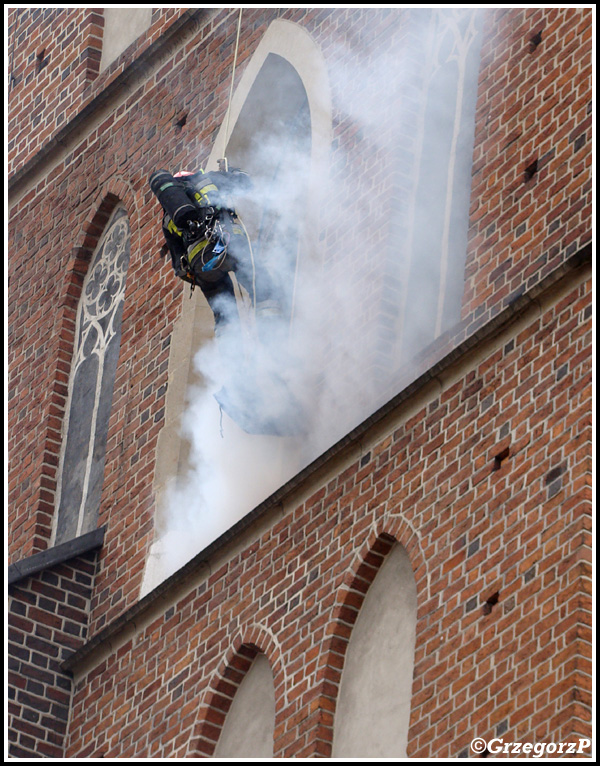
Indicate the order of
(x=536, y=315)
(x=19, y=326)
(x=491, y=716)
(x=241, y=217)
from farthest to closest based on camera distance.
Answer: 1. (x=19, y=326)
2. (x=241, y=217)
3. (x=536, y=315)
4. (x=491, y=716)

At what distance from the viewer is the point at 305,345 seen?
1681 cm

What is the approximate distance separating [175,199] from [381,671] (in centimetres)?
385

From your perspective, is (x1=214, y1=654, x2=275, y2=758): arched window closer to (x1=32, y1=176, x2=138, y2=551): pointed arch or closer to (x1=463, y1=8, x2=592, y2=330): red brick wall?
(x1=463, y1=8, x2=592, y2=330): red brick wall

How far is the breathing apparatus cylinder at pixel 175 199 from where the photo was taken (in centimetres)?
1673

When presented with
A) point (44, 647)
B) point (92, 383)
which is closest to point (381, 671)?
point (44, 647)

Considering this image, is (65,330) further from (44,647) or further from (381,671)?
(381,671)

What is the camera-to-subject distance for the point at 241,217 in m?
18.1

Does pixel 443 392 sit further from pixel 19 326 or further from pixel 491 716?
pixel 19 326

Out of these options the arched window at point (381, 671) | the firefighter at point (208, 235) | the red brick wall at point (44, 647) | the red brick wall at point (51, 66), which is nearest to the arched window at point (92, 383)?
the red brick wall at point (44, 647)

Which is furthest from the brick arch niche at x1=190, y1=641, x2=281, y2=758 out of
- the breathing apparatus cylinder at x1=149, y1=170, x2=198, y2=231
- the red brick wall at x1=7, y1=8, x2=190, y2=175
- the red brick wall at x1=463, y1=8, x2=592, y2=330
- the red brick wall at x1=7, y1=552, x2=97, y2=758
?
the red brick wall at x1=7, y1=8, x2=190, y2=175

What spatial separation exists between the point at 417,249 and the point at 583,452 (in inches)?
134

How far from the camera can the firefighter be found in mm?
16750

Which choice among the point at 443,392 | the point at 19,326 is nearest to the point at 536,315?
the point at 443,392

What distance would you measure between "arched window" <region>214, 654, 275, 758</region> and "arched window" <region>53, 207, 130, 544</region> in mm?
3046
